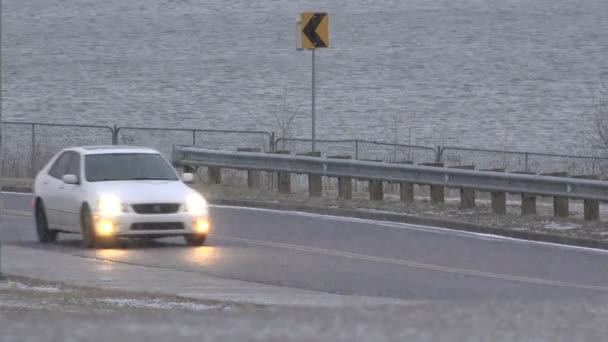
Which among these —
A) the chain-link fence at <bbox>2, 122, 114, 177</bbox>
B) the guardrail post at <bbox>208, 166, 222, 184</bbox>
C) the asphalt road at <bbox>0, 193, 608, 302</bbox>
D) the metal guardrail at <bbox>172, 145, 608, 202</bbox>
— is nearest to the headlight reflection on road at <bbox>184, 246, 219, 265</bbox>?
the asphalt road at <bbox>0, 193, 608, 302</bbox>

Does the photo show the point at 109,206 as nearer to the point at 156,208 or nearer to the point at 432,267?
the point at 156,208

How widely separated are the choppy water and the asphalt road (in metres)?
33.8

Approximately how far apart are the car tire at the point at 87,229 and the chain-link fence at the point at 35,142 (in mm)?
13381

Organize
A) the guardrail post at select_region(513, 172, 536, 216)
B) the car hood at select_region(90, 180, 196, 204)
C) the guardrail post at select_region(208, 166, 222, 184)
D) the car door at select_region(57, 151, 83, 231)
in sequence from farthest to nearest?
the guardrail post at select_region(208, 166, 222, 184), the guardrail post at select_region(513, 172, 536, 216), the car door at select_region(57, 151, 83, 231), the car hood at select_region(90, 180, 196, 204)

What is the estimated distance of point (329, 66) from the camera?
6844 centimetres

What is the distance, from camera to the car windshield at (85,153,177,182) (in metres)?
17.6

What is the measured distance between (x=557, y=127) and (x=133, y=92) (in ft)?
68.0

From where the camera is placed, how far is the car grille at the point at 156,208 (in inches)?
655

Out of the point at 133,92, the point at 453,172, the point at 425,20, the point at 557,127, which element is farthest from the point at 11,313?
the point at 425,20

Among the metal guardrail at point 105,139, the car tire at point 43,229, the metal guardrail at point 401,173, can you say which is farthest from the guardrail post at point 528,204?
the metal guardrail at point 105,139

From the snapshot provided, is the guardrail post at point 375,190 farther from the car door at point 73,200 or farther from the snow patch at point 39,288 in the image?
the snow patch at point 39,288

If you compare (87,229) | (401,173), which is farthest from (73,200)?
(401,173)

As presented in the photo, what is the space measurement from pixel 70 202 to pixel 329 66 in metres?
51.6

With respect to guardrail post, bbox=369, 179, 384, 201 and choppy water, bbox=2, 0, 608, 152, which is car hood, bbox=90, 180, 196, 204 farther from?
choppy water, bbox=2, 0, 608, 152
